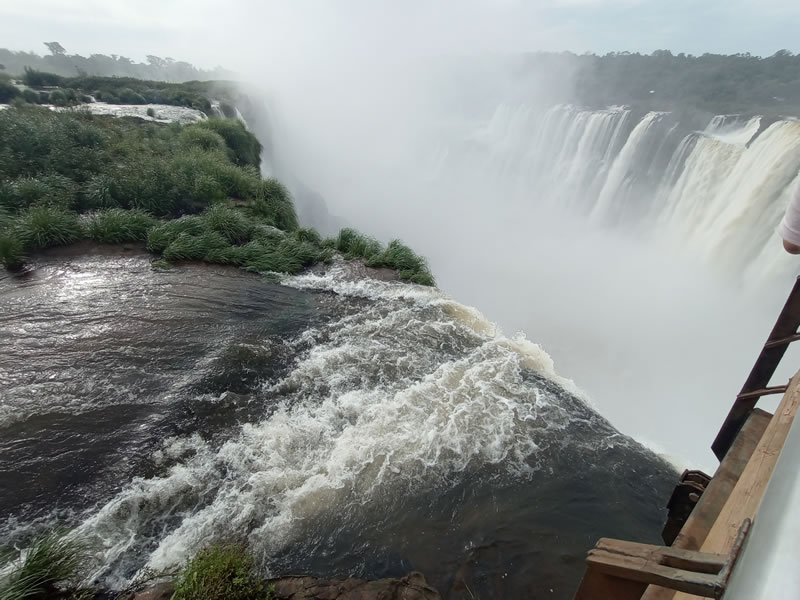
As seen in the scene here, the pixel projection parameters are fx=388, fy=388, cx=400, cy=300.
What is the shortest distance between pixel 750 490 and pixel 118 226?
1026cm

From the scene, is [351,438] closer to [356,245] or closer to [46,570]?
[46,570]

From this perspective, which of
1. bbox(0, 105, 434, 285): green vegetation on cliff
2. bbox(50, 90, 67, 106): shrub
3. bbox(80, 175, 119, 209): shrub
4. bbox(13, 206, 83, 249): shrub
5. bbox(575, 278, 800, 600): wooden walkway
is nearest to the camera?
bbox(575, 278, 800, 600): wooden walkway

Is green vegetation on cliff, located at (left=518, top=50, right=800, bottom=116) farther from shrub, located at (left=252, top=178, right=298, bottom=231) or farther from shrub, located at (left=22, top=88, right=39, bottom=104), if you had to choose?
shrub, located at (left=22, top=88, right=39, bottom=104)

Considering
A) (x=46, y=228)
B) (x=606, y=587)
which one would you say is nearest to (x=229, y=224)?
(x=46, y=228)

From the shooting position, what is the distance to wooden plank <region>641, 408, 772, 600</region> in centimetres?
205

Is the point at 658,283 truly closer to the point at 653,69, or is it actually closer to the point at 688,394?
the point at 688,394

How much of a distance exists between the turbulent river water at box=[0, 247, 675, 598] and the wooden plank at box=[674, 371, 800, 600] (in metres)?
2.00

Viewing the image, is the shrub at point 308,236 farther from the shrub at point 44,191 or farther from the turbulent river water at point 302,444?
the shrub at point 44,191

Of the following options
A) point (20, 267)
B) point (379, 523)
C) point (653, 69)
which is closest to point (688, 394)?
point (379, 523)

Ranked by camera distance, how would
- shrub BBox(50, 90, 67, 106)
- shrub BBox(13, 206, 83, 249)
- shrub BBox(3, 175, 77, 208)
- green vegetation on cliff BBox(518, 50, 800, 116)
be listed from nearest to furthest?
1. shrub BBox(13, 206, 83, 249)
2. shrub BBox(3, 175, 77, 208)
3. green vegetation on cliff BBox(518, 50, 800, 116)
4. shrub BBox(50, 90, 67, 106)

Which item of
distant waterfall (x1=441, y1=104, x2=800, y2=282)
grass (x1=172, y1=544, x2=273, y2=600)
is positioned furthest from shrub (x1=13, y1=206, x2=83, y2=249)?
distant waterfall (x1=441, y1=104, x2=800, y2=282)

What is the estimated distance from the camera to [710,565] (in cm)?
138

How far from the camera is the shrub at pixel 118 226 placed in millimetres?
8148

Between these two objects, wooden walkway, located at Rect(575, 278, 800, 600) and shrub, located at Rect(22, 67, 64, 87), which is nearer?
wooden walkway, located at Rect(575, 278, 800, 600)
